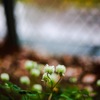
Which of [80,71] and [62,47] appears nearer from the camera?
[80,71]

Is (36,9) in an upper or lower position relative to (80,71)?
upper

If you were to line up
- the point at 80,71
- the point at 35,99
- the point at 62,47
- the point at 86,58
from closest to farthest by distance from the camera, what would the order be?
the point at 35,99 < the point at 80,71 < the point at 86,58 < the point at 62,47

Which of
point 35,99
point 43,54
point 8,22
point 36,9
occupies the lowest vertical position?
point 35,99

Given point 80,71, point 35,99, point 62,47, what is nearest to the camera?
point 35,99

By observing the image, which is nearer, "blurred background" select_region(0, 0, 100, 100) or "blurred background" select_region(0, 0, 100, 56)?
"blurred background" select_region(0, 0, 100, 100)

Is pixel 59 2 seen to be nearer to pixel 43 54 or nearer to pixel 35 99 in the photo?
pixel 43 54

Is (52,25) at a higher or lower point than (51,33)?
higher

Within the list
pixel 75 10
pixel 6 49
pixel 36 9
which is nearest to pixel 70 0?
pixel 75 10

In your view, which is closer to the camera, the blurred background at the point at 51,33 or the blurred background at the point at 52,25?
the blurred background at the point at 51,33
